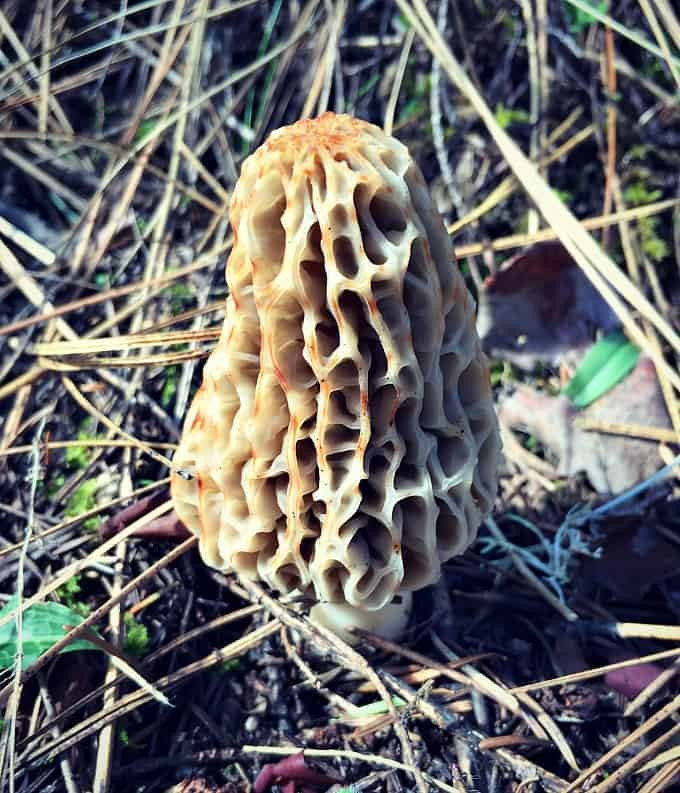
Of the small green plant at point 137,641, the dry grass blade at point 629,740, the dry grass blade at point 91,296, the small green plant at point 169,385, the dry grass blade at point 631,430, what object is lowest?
the dry grass blade at point 629,740

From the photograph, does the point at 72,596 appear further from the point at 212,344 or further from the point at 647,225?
the point at 647,225

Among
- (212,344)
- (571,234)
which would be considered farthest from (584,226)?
(212,344)

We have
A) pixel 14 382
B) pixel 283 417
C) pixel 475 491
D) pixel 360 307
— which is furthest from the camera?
pixel 14 382

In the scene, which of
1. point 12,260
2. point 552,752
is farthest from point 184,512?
point 12,260

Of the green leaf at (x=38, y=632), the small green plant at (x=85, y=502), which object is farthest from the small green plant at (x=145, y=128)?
the green leaf at (x=38, y=632)

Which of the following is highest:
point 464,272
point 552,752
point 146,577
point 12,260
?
point 12,260

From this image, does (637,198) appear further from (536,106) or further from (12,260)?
(12,260)

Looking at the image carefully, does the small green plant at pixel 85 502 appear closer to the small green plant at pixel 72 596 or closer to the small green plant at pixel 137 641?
the small green plant at pixel 72 596
